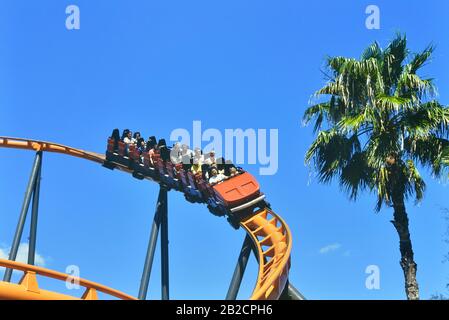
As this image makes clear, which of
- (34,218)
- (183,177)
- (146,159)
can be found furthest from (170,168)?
(34,218)

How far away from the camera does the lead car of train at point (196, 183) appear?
433 inches

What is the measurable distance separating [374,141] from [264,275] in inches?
106

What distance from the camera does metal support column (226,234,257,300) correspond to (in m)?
9.77

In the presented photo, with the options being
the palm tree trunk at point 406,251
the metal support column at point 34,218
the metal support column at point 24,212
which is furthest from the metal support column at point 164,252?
the palm tree trunk at point 406,251

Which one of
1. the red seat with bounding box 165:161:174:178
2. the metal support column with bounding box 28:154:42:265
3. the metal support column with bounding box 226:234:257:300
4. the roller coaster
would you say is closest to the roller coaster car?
the roller coaster

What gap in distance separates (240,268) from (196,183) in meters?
2.09

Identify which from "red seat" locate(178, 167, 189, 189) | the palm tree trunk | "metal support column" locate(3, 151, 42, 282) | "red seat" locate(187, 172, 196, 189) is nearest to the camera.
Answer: the palm tree trunk

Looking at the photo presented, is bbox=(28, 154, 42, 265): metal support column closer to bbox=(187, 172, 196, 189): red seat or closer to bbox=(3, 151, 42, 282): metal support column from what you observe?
bbox=(3, 151, 42, 282): metal support column

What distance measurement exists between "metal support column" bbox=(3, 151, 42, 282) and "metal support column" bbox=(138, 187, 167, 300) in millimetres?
2164

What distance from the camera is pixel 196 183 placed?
456 inches

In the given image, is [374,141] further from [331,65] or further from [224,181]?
[224,181]

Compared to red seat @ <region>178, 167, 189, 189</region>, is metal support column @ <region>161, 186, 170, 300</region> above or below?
below

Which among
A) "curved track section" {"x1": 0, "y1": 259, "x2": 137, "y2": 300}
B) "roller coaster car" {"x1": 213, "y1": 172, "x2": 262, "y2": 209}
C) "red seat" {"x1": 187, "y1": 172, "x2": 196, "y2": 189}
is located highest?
"red seat" {"x1": 187, "y1": 172, "x2": 196, "y2": 189}
